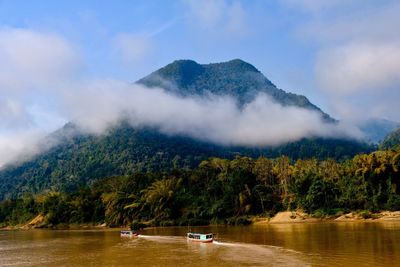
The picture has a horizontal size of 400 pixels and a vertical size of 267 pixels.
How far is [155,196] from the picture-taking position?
8575 centimetres

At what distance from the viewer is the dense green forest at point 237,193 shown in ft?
242

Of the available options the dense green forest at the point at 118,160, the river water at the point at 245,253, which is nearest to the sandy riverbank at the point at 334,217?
the river water at the point at 245,253

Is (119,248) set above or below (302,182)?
below

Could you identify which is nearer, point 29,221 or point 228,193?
point 228,193

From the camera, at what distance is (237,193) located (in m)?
83.3

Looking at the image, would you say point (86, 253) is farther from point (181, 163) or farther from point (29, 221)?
point (181, 163)

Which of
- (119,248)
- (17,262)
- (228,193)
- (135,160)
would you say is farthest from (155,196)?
(135,160)

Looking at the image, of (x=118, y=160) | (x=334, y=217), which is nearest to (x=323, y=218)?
(x=334, y=217)

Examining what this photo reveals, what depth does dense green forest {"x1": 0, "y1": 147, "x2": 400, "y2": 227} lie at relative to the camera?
7375 centimetres

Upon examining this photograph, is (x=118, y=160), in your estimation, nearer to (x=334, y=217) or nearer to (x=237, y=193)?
(x=237, y=193)

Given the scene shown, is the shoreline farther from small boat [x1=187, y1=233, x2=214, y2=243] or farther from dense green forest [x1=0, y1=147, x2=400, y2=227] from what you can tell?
small boat [x1=187, y1=233, x2=214, y2=243]

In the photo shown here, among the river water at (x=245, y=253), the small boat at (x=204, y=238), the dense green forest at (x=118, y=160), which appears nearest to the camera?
the river water at (x=245, y=253)

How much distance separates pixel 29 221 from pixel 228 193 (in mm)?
55718

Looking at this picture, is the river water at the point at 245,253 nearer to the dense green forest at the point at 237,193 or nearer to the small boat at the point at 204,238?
the small boat at the point at 204,238
